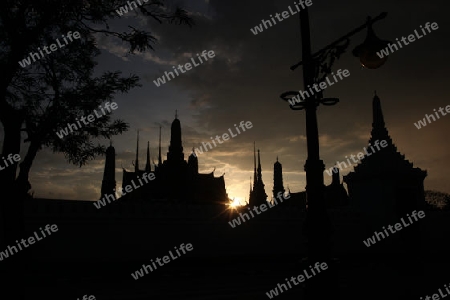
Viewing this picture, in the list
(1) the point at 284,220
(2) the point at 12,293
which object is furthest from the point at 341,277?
(2) the point at 12,293

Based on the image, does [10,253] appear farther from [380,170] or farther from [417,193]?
[417,193]

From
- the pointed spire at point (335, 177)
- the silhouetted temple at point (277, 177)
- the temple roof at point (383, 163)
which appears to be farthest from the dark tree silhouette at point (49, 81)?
the silhouetted temple at point (277, 177)

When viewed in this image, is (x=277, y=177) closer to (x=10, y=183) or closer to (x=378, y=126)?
(x=378, y=126)

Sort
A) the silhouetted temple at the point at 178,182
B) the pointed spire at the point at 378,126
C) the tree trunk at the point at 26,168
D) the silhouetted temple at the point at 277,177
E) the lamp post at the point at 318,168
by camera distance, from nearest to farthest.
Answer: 1. the lamp post at the point at 318,168
2. the tree trunk at the point at 26,168
3. the pointed spire at the point at 378,126
4. the silhouetted temple at the point at 178,182
5. the silhouetted temple at the point at 277,177

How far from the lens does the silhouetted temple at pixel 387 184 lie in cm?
2006

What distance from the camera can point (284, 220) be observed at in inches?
777

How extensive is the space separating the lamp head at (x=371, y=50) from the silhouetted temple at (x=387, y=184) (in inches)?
653

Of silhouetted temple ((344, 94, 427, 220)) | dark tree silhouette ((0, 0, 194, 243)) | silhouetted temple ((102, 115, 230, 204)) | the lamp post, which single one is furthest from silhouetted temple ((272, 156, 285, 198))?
the lamp post

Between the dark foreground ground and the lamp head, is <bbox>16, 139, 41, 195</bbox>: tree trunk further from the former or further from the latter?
the lamp head

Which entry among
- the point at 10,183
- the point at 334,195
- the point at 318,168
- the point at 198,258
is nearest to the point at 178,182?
the point at 334,195

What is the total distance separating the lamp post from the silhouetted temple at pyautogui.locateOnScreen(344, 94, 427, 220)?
1661cm

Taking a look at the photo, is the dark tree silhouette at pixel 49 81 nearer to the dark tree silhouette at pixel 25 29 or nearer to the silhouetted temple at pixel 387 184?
the dark tree silhouette at pixel 25 29

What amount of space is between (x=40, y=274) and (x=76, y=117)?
19.1 feet

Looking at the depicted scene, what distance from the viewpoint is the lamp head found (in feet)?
16.3
